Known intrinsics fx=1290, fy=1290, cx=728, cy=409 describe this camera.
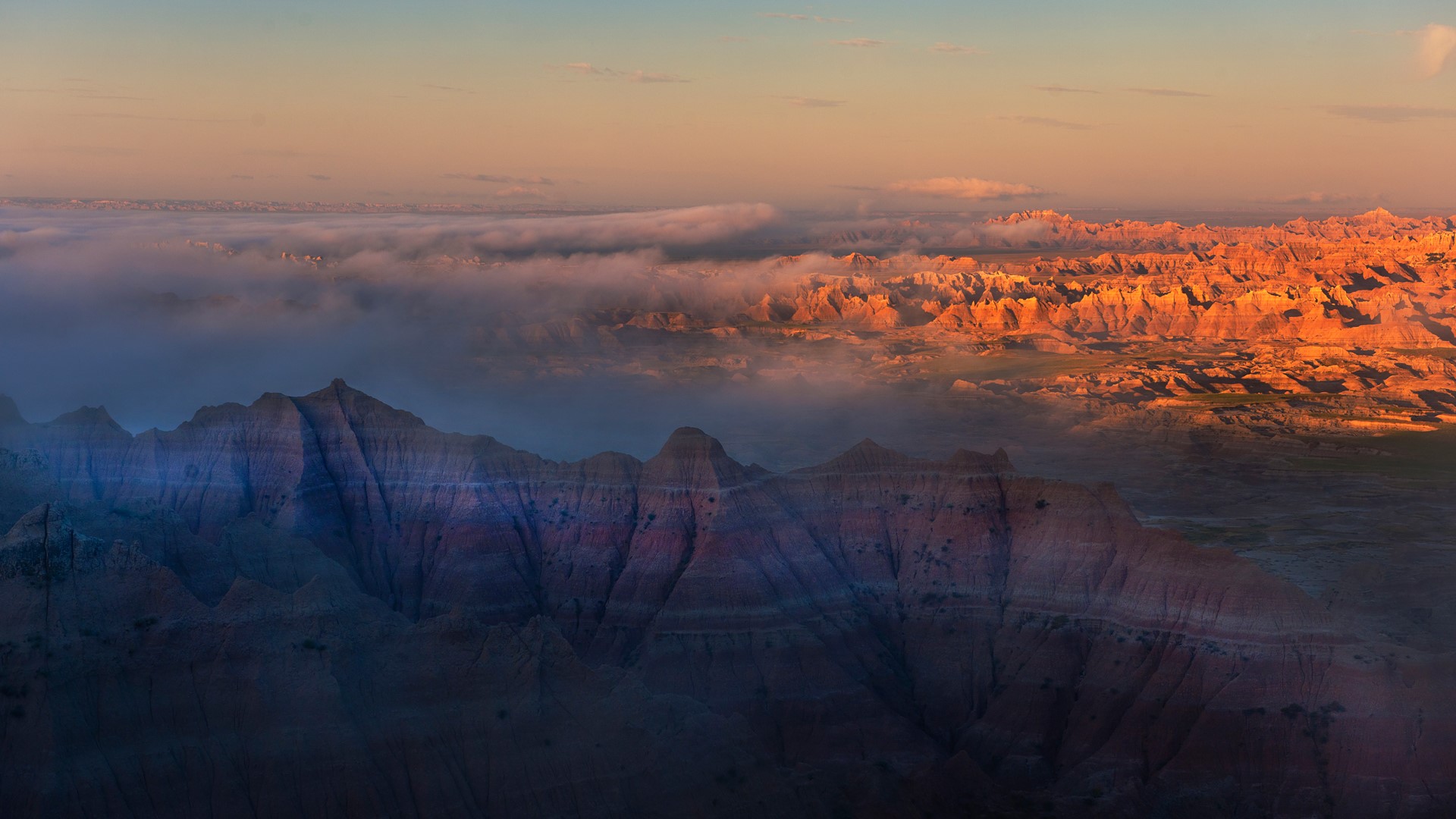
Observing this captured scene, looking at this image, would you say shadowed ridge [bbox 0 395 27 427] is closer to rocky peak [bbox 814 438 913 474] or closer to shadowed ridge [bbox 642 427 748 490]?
shadowed ridge [bbox 642 427 748 490]

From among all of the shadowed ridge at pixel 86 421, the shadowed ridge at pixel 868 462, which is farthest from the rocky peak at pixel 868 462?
the shadowed ridge at pixel 86 421

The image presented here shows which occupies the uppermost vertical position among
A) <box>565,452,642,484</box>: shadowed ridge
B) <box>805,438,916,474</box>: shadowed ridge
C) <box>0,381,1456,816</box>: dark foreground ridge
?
<box>805,438,916,474</box>: shadowed ridge

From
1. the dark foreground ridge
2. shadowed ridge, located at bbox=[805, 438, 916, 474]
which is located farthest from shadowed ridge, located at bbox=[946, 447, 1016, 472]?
shadowed ridge, located at bbox=[805, 438, 916, 474]

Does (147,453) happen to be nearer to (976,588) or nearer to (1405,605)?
(976,588)

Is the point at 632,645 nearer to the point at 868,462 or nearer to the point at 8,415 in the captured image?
the point at 868,462

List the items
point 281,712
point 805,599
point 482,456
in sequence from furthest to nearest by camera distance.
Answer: point 482,456, point 805,599, point 281,712

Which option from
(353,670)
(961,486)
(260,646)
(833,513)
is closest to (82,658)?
(260,646)
